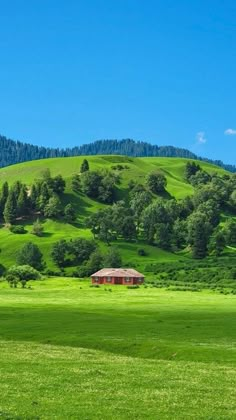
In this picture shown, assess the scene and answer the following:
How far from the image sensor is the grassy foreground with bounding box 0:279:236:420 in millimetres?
25234

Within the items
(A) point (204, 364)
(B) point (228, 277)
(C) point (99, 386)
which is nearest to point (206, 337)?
(A) point (204, 364)

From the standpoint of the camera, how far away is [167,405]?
26172mm

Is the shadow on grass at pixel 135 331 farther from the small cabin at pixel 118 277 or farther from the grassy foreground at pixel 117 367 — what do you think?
the small cabin at pixel 118 277

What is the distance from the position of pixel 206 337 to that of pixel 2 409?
37.4 meters

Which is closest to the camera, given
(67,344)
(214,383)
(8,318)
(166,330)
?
(214,383)

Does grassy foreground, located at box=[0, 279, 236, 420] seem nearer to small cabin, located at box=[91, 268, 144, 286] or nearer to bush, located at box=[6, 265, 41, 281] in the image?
bush, located at box=[6, 265, 41, 281]

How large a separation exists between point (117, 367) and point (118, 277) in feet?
511

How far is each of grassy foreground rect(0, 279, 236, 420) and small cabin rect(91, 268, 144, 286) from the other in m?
108

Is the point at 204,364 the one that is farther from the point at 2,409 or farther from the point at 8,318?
the point at 8,318

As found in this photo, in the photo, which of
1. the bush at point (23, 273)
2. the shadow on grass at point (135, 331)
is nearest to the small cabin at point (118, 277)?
the bush at point (23, 273)

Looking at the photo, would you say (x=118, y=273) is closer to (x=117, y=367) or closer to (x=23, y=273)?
(x=23, y=273)

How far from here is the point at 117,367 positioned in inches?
1453

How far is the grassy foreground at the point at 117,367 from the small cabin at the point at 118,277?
107989mm

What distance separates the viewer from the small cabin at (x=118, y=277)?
188m
